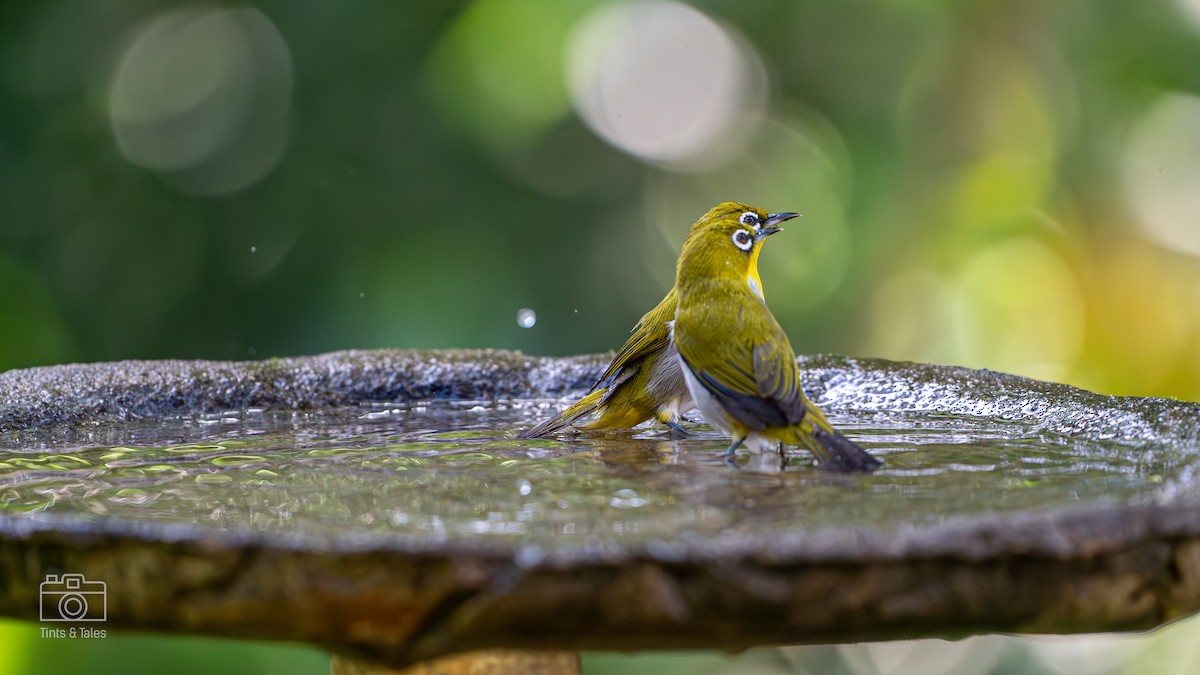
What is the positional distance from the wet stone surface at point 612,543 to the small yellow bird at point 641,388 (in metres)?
0.61

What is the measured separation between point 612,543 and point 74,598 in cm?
85

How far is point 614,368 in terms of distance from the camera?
3.69 metres

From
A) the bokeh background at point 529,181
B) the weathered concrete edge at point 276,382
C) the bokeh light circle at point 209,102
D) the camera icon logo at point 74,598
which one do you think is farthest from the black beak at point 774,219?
the bokeh light circle at point 209,102

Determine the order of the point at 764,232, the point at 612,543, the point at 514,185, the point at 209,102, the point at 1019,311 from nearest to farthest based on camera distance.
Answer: the point at 612,543
the point at 764,232
the point at 1019,311
the point at 514,185
the point at 209,102

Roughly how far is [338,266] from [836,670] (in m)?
3.50

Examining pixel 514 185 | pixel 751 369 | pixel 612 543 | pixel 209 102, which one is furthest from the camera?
pixel 209 102

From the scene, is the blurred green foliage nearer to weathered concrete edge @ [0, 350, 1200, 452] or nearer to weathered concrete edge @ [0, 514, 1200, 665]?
weathered concrete edge @ [0, 350, 1200, 452]

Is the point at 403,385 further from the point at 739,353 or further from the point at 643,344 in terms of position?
the point at 739,353

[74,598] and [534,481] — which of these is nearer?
[74,598]

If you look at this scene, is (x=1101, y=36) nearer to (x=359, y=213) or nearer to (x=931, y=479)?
(x=359, y=213)

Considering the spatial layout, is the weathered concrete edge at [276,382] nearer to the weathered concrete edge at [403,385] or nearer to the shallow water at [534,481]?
the weathered concrete edge at [403,385]

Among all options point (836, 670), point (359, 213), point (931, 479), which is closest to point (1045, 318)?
point (836, 670)

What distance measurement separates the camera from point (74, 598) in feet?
6.12

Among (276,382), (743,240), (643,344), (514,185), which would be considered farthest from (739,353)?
(514,185)
